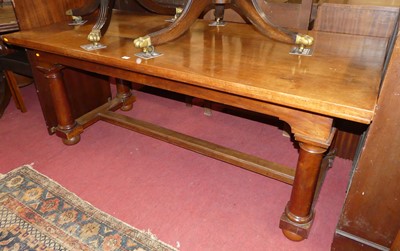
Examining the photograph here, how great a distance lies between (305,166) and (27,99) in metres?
2.71

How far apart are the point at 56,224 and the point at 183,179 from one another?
0.74 meters

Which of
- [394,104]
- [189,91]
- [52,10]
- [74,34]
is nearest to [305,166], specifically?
[394,104]

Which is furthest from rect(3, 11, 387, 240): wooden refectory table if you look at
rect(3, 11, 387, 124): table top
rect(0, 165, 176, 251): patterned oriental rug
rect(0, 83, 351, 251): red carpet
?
rect(0, 165, 176, 251): patterned oriental rug

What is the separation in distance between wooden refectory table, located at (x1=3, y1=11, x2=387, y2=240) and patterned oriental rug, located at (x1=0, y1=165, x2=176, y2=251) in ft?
2.12

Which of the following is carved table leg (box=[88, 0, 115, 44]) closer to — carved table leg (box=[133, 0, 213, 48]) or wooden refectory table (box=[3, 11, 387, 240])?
wooden refectory table (box=[3, 11, 387, 240])

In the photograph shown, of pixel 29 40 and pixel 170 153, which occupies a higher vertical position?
pixel 29 40

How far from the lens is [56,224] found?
1.59 meters

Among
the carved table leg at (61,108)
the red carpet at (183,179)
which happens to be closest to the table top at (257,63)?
the carved table leg at (61,108)

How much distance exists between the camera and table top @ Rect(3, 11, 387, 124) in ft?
3.47

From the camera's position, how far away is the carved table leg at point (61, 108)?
6.56 feet

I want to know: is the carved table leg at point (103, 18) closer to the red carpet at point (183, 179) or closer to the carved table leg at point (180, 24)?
the carved table leg at point (180, 24)

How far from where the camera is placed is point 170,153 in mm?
2160

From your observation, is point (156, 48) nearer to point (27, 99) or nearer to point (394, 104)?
point (394, 104)

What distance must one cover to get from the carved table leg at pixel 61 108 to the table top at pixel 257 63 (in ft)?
0.80
